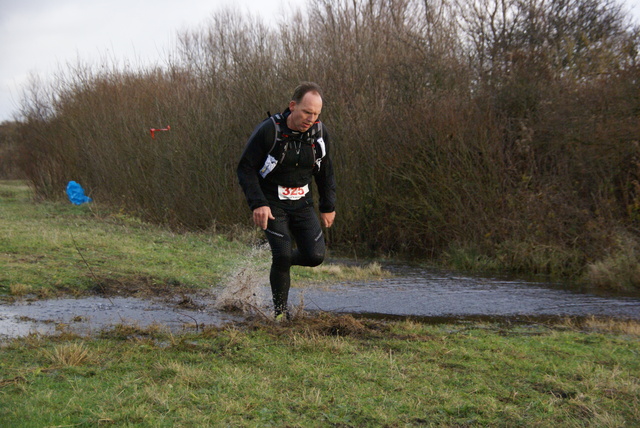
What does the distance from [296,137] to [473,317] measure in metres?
3.22

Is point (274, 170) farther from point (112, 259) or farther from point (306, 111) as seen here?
point (112, 259)

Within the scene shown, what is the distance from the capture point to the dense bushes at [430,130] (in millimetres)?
13719

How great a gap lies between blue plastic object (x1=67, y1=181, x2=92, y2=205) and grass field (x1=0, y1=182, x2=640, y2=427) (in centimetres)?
1604

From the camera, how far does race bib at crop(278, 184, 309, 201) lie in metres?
6.26

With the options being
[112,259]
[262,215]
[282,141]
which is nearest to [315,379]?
[262,215]

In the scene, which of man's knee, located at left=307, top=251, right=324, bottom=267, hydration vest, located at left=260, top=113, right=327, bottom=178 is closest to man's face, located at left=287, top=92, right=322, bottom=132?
hydration vest, located at left=260, top=113, right=327, bottom=178

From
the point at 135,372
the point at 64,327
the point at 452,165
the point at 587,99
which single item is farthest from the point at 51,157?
the point at 135,372

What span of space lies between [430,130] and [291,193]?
9811mm

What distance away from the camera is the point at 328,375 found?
180 inches

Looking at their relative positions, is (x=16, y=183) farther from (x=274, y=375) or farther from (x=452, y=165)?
(x=274, y=375)

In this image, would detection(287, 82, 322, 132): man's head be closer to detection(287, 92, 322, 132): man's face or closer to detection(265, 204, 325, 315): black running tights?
detection(287, 92, 322, 132): man's face

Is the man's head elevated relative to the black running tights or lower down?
elevated

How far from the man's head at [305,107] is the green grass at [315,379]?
1.78 meters

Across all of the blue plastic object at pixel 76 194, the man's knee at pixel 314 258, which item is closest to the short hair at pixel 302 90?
the man's knee at pixel 314 258
